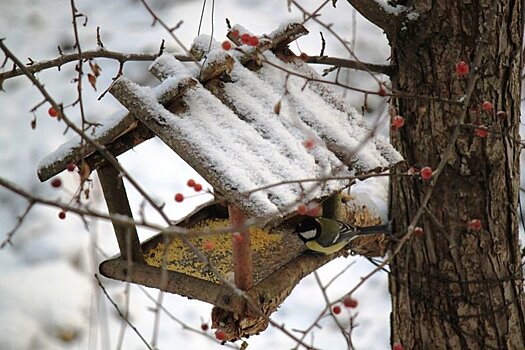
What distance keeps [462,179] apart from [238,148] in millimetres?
781

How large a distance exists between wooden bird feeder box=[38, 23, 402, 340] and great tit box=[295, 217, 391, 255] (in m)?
0.04

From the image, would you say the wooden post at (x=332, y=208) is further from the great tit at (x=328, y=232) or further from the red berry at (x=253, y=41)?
the red berry at (x=253, y=41)

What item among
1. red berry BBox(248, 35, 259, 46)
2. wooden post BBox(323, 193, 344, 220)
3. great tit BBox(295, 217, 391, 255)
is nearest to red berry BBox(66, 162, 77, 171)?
red berry BBox(248, 35, 259, 46)

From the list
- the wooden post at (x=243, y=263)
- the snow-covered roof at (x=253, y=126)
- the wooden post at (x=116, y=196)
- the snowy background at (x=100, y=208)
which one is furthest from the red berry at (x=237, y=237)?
the snowy background at (x=100, y=208)

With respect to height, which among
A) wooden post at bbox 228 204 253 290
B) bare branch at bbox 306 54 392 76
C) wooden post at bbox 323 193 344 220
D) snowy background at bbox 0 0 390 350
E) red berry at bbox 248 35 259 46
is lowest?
wooden post at bbox 228 204 253 290

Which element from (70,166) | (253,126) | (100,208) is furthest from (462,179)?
(100,208)

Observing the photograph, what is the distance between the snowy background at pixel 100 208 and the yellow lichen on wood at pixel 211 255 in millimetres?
601

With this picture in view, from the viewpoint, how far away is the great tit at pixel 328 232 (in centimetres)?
211

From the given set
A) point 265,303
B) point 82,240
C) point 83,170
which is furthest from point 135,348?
point 83,170

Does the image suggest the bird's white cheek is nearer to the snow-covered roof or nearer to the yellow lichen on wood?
the yellow lichen on wood

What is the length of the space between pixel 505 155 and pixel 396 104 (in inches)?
13.8

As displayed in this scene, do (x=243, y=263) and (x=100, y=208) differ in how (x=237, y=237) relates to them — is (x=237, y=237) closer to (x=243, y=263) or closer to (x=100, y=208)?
(x=243, y=263)

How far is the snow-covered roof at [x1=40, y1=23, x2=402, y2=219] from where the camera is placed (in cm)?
163

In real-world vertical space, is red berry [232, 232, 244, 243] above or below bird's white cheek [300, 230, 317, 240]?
below
